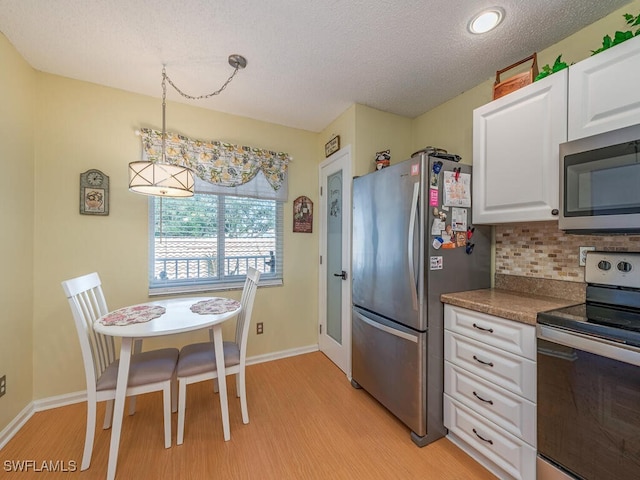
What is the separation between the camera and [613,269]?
4.17ft

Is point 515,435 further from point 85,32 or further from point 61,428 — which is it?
point 85,32

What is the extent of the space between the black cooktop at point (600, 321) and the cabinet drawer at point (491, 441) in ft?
2.15

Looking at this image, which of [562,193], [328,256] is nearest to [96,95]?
[328,256]

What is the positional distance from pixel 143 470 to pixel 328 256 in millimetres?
2103

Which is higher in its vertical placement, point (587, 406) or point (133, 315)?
point (133, 315)

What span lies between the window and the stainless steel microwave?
2288mm

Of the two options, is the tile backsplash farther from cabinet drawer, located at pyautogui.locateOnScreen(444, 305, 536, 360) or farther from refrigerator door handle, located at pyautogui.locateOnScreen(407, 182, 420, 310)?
refrigerator door handle, located at pyautogui.locateOnScreen(407, 182, 420, 310)

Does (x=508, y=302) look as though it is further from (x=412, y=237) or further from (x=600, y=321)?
(x=412, y=237)

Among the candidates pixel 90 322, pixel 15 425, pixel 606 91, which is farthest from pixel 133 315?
pixel 606 91

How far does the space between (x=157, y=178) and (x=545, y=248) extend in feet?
8.14

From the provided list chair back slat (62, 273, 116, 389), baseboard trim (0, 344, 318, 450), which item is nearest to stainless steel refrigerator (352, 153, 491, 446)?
chair back slat (62, 273, 116, 389)

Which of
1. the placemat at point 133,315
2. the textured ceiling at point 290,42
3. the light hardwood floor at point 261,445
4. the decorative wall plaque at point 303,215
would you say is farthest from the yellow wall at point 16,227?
the decorative wall plaque at point 303,215

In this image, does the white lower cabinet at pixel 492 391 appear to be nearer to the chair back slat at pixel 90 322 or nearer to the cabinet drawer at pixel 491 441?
the cabinet drawer at pixel 491 441

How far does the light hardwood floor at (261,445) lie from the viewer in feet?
4.67
